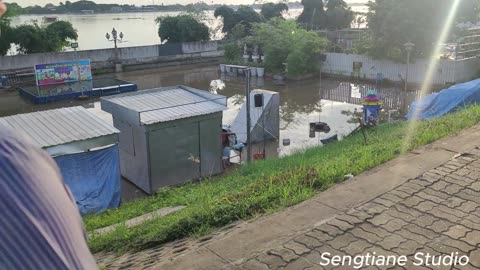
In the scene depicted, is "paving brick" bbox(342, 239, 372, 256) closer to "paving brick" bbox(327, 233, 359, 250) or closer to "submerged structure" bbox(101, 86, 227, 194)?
"paving brick" bbox(327, 233, 359, 250)

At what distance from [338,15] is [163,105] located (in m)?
33.1

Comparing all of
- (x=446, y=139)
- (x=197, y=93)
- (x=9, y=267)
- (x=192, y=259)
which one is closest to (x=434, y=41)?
(x=197, y=93)

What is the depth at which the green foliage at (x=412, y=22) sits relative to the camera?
20109 mm

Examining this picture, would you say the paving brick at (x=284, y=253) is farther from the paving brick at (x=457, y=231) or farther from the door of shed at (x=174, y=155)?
the door of shed at (x=174, y=155)

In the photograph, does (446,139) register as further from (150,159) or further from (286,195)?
(150,159)

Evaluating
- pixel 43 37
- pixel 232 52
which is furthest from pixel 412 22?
pixel 43 37

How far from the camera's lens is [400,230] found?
11.5 feet

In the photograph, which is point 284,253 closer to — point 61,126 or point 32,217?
point 32,217

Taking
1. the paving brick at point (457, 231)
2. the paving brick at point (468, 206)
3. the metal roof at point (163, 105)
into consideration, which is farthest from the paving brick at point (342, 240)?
the metal roof at point (163, 105)

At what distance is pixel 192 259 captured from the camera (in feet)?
10.6

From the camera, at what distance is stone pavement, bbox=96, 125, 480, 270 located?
10.5 ft

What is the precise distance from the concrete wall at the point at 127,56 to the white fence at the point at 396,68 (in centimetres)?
1184

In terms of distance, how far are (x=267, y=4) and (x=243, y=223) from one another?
4201 cm

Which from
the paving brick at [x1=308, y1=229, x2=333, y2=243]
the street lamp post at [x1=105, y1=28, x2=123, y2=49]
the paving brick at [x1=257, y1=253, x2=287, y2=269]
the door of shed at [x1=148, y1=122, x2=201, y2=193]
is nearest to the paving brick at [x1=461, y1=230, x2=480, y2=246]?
the paving brick at [x1=308, y1=229, x2=333, y2=243]
